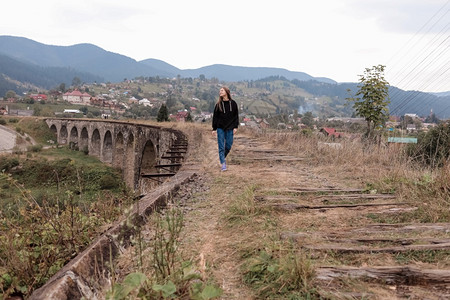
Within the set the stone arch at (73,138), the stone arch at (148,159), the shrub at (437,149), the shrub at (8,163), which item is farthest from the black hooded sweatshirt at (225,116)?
the stone arch at (73,138)

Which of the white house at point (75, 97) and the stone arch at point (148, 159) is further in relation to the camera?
the white house at point (75, 97)

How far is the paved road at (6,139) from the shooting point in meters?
49.5

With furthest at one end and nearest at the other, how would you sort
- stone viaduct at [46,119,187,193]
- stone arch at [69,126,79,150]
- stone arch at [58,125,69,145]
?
stone arch at [58,125,69,145] → stone arch at [69,126,79,150] → stone viaduct at [46,119,187,193]

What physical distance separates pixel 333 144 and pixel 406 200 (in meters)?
4.52

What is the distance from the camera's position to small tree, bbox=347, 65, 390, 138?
1124 centimetres

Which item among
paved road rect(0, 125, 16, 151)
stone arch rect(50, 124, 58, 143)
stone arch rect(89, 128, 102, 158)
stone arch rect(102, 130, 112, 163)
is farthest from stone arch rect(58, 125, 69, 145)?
stone arch rect(102, 130, 112, 163)

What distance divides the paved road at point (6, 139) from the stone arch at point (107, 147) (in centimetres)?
1714

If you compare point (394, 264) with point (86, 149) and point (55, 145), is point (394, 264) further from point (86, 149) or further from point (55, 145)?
point (55, 145)

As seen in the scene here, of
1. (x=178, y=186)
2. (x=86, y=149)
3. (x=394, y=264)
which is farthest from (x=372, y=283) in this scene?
(x=86, y=149)

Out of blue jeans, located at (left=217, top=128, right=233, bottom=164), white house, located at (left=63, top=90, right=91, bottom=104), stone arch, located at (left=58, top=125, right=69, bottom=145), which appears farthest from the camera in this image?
white house, located at (left=63, top=90, right=91, bottom=104)

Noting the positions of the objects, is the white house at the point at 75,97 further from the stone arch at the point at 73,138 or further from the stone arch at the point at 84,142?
the stone arch at the point at 84,142

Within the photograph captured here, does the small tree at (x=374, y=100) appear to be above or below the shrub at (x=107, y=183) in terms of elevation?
above

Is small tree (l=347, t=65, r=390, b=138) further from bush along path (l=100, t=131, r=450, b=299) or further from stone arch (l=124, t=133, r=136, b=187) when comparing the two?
stone arch (l=124, t=133, r=136, b=187)

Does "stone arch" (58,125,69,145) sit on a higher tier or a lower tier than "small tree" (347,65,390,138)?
lower
